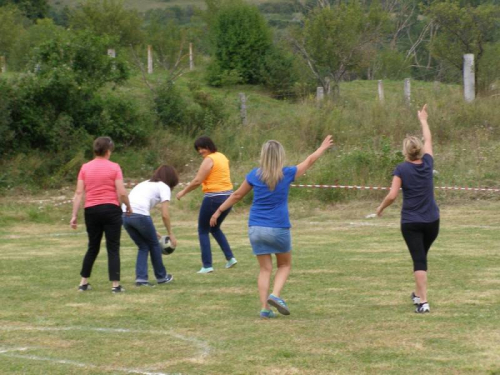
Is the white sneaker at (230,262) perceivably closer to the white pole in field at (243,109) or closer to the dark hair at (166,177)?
the dark hair at (166,177)

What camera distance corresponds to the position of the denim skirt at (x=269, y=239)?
8445 mm

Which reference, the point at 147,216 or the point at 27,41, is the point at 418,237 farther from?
the point at 27,41

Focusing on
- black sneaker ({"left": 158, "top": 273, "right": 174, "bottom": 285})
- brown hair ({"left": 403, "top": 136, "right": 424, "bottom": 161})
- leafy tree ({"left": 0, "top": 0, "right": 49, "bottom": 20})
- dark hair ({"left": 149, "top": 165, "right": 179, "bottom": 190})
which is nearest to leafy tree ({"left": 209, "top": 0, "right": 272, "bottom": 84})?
black sneaker ({"left": 158, "top": 273, "right": 174, "bottom": 285})

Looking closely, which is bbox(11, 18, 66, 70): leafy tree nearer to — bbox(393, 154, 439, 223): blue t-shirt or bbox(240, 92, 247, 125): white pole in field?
bbox(240, 92, 247, 125): white pole in field

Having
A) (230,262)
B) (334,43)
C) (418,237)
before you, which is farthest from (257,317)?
(334,43)

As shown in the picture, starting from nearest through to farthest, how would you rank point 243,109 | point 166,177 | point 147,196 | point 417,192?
1. point 417,192
2. point 147,196
3. point 166,177
4. point 243,109

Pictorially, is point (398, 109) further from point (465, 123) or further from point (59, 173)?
point (59, 173)

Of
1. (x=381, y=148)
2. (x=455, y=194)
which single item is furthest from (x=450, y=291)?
(x=381, y=148)

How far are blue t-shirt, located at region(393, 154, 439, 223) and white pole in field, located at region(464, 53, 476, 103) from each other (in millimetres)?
21237

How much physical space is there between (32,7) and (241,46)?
3181 cm

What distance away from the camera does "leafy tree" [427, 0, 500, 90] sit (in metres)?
32.2

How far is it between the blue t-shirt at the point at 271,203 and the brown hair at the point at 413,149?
3.57ft

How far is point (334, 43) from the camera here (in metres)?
33.5

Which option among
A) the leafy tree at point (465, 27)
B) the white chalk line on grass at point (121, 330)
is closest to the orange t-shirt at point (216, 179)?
the white chalk line on grass at point (121, 330)
